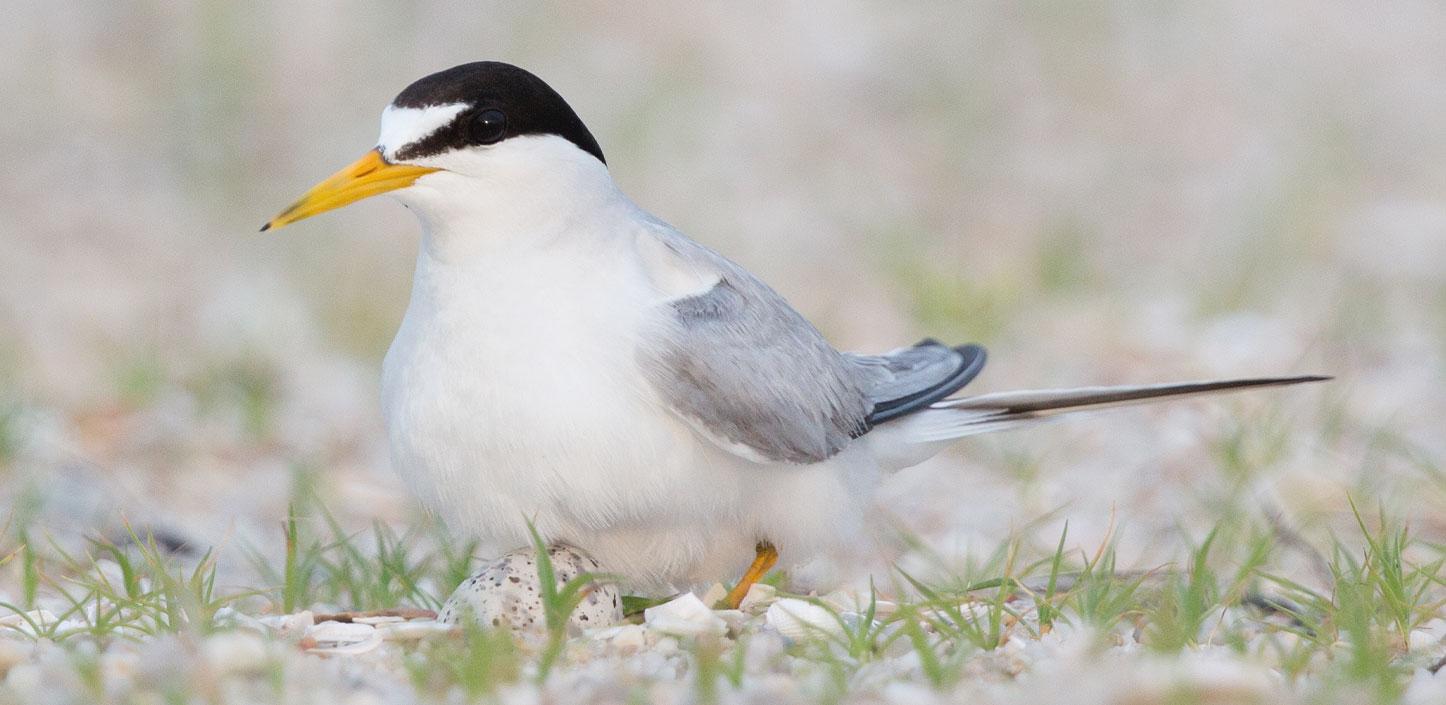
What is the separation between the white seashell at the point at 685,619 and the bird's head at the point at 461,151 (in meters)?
0.78

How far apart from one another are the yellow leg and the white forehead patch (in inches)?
41.5

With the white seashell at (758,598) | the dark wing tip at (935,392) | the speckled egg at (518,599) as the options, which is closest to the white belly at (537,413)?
the speckled egg at (518,599)

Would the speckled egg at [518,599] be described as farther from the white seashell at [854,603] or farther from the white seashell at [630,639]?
the white seashell at [854,603]

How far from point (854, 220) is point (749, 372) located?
251 inches

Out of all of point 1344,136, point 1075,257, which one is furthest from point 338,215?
point 1344,136

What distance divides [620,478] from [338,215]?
21.6ft

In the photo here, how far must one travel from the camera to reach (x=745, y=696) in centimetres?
254

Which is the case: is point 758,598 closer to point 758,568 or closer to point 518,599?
point 758,568

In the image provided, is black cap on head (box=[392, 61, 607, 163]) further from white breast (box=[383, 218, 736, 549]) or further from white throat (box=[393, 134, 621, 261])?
white breast (box=[383, 218, 736, 549])

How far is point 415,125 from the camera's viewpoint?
3232 mm

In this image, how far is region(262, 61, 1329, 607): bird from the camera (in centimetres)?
320

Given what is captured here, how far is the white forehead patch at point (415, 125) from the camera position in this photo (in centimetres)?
322

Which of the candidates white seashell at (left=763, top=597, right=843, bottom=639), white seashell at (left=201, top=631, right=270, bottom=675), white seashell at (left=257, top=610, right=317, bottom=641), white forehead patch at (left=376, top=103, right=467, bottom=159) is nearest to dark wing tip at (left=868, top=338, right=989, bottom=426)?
white seashell at (left=763, top=597, right=843, bottom=639)

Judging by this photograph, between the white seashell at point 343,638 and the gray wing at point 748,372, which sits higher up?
the gray wing at point 748,372
